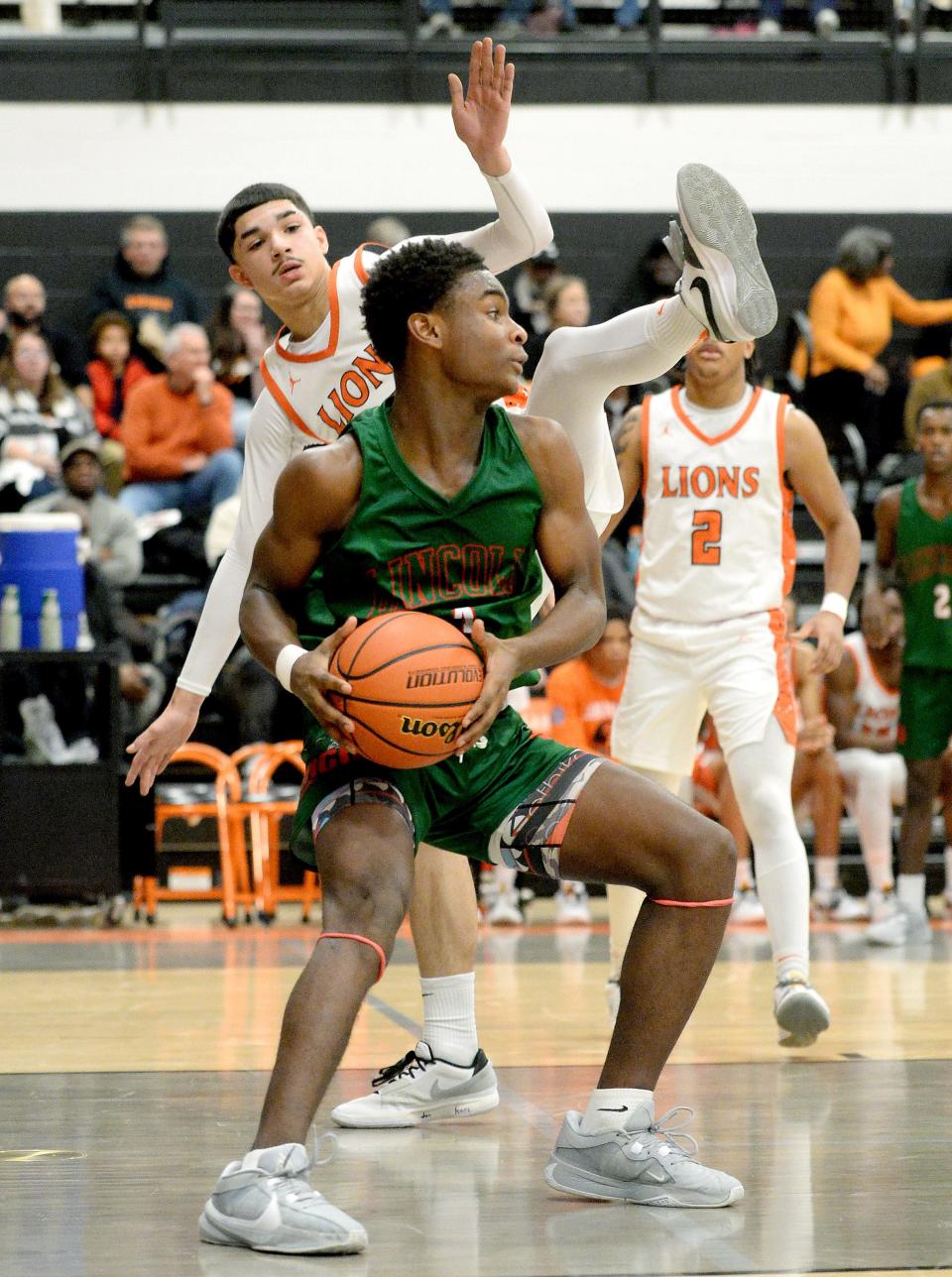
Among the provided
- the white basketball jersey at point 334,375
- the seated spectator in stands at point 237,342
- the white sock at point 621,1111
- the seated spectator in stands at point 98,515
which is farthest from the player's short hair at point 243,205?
the seated spectator in stands at point 237,342

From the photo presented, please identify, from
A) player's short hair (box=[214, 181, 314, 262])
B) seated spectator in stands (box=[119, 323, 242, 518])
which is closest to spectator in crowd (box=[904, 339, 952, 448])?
seated spectator in stands (box=[119, 323, 242, 518])

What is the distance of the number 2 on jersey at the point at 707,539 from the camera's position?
5.63 metres

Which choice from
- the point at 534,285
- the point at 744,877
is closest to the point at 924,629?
the point at 744,877

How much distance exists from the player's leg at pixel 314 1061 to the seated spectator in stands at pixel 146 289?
8.67m

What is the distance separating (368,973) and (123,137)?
1046 cm

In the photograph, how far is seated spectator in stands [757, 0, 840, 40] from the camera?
44.1 feet

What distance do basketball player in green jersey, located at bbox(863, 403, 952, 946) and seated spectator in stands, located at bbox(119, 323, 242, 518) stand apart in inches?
154

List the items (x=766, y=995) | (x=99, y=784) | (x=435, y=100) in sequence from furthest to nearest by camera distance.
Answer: (x=435, y=100), (x=99, y=784), (x=766, y=995)

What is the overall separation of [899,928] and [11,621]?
159 inches

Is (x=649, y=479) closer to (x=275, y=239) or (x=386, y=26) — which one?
(x=275, y=239)

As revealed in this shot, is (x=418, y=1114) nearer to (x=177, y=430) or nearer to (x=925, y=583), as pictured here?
(x=925, y=583)

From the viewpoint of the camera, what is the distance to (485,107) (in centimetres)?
407

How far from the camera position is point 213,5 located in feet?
43.3

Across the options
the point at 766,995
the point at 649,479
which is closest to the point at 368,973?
the point at 649,479
